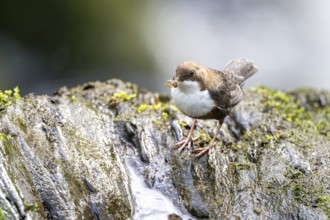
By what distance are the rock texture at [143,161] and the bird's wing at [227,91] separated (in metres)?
0.42

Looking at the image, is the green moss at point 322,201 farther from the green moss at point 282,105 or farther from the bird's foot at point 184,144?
the green moss at point 282,105

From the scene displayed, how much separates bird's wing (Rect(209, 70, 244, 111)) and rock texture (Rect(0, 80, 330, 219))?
1.38 ft

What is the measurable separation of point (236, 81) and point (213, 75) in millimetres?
522

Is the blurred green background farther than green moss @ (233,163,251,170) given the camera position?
Yes

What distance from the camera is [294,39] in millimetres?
10594

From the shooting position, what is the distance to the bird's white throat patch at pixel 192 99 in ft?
14.4

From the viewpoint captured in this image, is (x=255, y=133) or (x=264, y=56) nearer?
(x=255, y=133)

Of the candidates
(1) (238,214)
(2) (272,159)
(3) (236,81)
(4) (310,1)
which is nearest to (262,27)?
(4) (310,1)

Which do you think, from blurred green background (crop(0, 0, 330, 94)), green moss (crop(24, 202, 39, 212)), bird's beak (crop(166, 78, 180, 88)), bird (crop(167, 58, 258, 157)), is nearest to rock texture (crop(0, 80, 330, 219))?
green moss (crop(24, 202, 39, 212))

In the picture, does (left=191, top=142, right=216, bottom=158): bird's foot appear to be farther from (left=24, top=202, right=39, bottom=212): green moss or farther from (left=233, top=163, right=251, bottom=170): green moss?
(left=24, top=202, right=39, bottom=212): green moss

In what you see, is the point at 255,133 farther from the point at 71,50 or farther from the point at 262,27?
the point at 262,27

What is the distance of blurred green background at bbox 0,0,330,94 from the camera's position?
9.21m

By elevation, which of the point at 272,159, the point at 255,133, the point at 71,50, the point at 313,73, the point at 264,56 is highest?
the point at 71,50

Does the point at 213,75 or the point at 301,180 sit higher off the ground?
the point at 213,75
